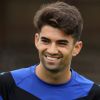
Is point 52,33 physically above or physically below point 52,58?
above

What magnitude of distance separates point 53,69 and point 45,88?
156 mm

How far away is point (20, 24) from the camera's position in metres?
14.0

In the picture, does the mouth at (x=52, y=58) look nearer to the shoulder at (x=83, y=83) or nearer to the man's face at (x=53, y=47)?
the man's face at (x=53, y=47)

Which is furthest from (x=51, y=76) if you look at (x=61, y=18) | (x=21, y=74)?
(x=61, y=18)

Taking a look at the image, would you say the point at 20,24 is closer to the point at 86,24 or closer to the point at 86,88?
the point at 86,24

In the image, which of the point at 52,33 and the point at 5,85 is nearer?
the point at 52,33

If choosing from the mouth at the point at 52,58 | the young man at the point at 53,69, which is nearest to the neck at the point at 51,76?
the young man at the point at 53,69

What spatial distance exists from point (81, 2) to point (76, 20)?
9239mm

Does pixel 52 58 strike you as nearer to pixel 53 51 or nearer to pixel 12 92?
pixel 53 51

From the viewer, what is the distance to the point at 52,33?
13.6 feet

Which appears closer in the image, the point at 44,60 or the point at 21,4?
the point at 44,60

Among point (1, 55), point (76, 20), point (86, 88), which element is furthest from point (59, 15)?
point (1, 55)

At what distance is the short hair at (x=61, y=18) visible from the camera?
4164 millimetres

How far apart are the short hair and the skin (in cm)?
3
